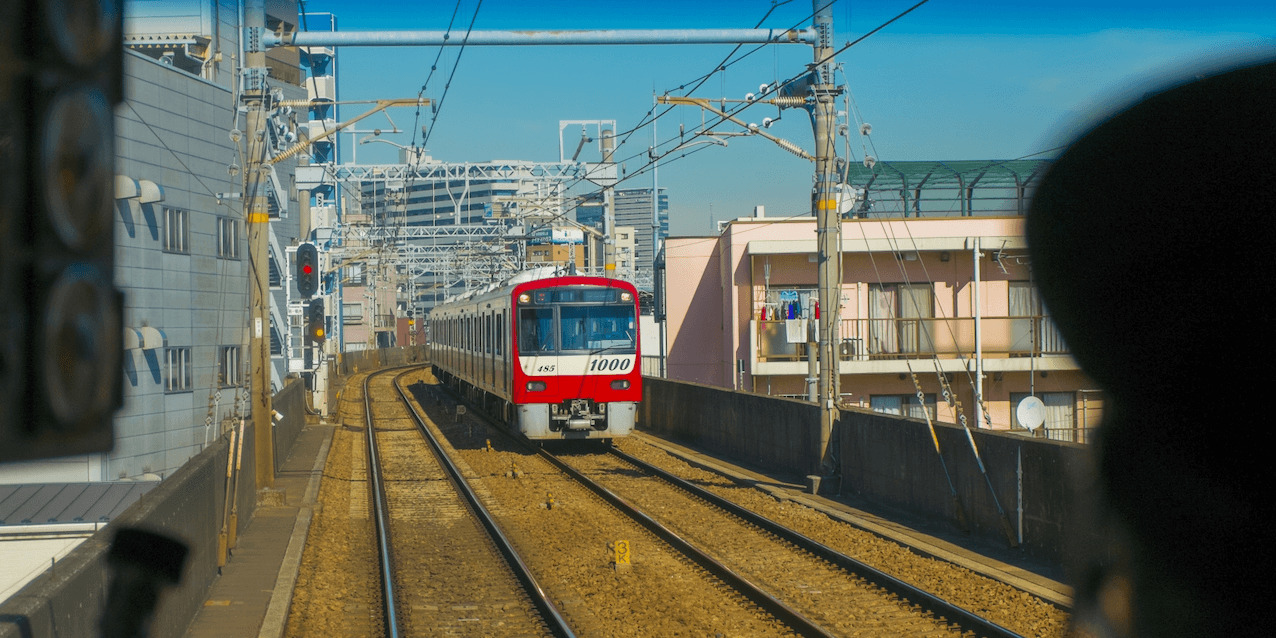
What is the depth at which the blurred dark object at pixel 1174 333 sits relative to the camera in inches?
47.7

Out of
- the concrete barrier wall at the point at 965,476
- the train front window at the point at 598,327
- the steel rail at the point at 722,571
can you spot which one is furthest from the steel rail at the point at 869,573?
the train front window at the point at 598,327

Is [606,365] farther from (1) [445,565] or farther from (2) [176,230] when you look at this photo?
(2) [176,230]

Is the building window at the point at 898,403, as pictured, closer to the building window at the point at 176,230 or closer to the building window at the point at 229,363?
the building window at the point at 229,363

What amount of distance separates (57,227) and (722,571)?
8.01 meters

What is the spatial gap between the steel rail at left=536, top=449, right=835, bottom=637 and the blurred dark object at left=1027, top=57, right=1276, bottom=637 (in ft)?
19.8

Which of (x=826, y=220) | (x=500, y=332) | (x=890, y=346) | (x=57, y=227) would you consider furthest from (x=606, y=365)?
(x=57, y=227)

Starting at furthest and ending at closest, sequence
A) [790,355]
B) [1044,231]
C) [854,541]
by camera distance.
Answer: [790,355] < [854,541] < [1044,231]

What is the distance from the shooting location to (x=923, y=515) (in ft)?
37.6

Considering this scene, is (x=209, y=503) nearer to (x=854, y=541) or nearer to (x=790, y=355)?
(x=854, y=541)

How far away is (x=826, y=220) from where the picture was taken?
13.3m

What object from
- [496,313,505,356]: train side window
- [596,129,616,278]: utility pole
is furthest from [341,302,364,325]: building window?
[496,313,505,356]: train side window

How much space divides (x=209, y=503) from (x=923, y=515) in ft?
23.3

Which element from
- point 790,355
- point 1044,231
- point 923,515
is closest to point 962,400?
point 790,355

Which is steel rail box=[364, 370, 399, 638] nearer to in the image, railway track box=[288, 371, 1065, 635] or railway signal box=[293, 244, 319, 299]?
railway track box=[288, 371, 1065, 635]
